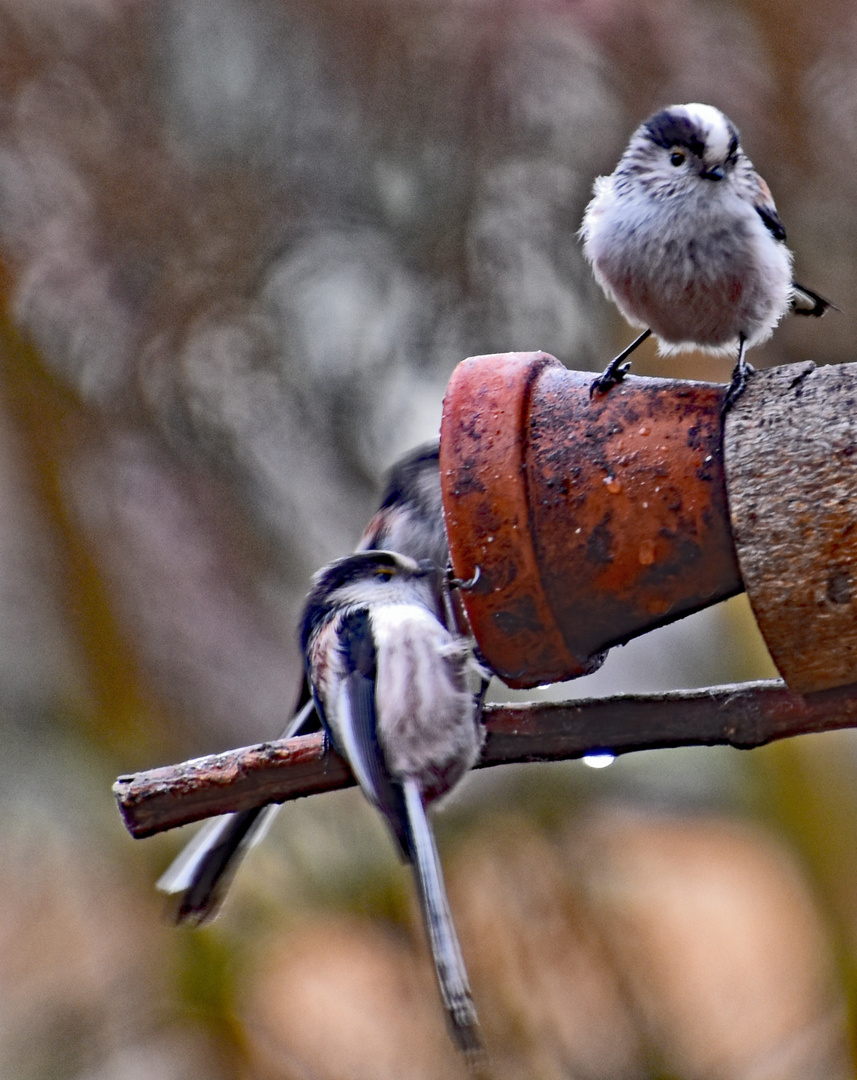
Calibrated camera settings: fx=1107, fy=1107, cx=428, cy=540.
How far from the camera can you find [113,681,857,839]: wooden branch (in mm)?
1138

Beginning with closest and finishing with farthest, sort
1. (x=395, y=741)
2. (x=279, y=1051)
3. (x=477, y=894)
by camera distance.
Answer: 1. (x=395, y=741)
2. (x=279, y=1051)
3. (x=477, y=894)

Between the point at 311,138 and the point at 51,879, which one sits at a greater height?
the point at 311,138

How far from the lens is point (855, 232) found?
311 cm

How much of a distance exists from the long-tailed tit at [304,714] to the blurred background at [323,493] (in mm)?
934

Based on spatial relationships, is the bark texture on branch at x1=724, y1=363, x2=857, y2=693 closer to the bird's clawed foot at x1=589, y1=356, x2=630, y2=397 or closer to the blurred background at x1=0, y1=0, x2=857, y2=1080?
the bird's clawed foot at x1=589, y1=356, x2=630, y2=397

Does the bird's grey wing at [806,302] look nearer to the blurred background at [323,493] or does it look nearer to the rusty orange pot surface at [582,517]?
the rusty orange pot surface at [582,517]

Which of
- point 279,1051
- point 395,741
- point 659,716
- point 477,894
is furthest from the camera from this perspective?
point 477,894

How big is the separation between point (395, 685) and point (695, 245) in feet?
2.67

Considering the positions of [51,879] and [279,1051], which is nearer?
[279,1051]

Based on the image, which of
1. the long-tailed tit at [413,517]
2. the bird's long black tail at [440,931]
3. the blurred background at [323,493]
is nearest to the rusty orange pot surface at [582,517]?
the bird's long black tail at [440,931]

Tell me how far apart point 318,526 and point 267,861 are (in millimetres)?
975

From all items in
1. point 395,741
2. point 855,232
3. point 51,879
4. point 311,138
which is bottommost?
point 395,741

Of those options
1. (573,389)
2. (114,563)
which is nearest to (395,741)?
(573,389)

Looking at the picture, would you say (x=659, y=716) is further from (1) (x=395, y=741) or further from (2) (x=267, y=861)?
(2) (x=267, y=861)
